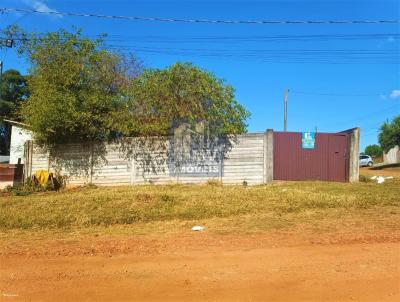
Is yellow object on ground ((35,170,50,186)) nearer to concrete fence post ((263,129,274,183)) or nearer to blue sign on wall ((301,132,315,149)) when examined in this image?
concrete fence post ((263,129,274,183))

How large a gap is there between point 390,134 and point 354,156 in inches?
1284

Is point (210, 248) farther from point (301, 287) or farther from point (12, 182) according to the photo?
point (12, 182)

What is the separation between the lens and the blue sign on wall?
16141 mm

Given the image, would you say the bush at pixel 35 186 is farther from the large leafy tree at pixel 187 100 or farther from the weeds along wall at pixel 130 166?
the large leafy tree at pixel 187 100

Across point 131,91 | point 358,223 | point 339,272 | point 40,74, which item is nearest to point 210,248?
point 339,272

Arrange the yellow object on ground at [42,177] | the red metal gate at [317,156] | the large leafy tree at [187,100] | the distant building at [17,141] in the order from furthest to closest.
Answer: the distant building at [17,141] → the yellow object on ground at [42,177] → the red metal gate at [317,156] → the large leafy tree at [187,100]

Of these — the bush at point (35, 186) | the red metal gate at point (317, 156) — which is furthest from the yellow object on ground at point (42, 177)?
the red metal gate at point (317, 156)

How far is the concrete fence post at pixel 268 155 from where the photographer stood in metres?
15.3

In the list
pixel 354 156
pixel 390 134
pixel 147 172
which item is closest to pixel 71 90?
pixel 147 172

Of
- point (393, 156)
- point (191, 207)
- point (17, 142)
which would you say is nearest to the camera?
point (191, 207)

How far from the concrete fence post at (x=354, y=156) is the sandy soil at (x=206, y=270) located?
29.2 ft

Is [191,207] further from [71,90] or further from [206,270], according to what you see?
[71,90]

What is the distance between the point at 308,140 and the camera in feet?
53.0

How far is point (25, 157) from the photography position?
1773 centimetres
